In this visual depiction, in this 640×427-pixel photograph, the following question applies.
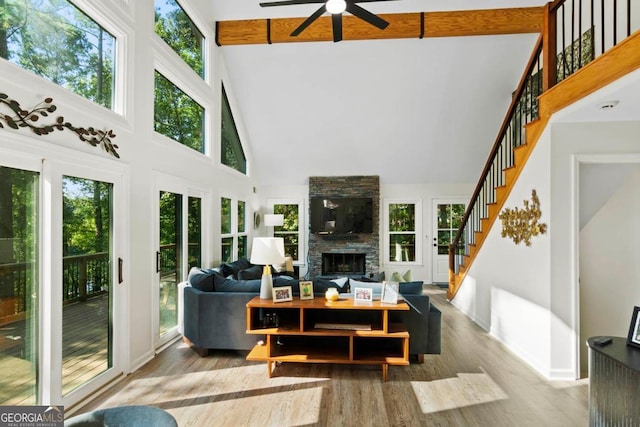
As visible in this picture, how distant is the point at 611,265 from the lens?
335cm

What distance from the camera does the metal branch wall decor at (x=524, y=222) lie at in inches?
131

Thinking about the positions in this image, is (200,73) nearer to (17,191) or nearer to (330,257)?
(17,191)

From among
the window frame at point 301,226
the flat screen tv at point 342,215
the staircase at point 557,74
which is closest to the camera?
the staircase at point 557,74

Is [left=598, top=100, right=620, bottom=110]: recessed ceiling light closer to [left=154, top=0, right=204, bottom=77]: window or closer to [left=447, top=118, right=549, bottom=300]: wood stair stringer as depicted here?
[left=447, top=118, right=549, bottom=300]: wood stair stringer

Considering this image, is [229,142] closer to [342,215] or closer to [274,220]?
[274,220]

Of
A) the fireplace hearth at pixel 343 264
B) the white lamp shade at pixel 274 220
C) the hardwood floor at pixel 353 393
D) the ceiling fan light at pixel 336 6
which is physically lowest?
the hardwood floor at pixel 353 393

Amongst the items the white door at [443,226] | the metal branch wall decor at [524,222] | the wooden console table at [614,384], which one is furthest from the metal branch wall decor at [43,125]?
the white door at [443,226]

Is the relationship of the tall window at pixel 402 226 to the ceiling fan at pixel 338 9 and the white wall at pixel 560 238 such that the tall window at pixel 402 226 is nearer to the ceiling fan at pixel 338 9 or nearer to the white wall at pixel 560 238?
the white wall at pixel 560 238

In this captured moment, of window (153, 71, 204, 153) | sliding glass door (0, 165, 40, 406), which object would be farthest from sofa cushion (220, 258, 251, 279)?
sliding glass door (0, 165, 40, 406)

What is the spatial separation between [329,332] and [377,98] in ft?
15.2

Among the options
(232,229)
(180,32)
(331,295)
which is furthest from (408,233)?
(180,32)

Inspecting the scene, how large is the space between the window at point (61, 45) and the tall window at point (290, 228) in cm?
538

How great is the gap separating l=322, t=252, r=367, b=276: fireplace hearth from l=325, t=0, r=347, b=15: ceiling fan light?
18.7 ft

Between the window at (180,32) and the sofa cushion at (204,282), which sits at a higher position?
the window at (180,32)
